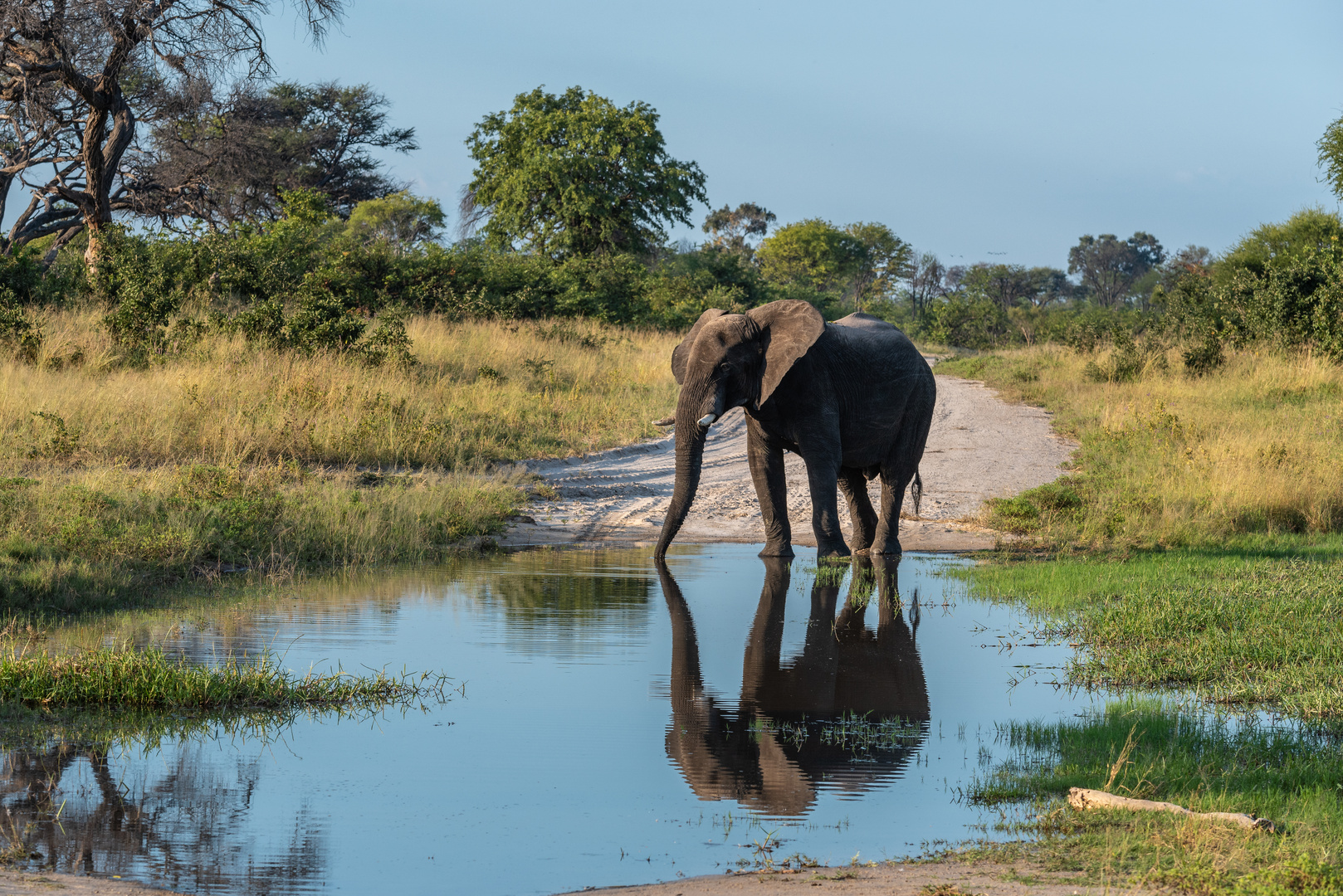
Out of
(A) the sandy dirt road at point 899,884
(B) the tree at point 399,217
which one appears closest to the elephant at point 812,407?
(A) the sandy dirt road at point 899,884

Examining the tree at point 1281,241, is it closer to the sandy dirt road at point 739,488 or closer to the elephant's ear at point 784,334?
the sandy dirt road at point 739,488

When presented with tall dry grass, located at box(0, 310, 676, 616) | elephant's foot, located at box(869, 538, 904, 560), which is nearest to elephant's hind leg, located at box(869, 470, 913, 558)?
elephant's foot, located at box(869, 538, 904, 560)

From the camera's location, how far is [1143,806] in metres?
4.65

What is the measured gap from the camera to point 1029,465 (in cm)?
1738

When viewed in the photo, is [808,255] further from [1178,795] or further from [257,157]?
[1178,795]

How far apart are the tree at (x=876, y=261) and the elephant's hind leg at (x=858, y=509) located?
65.7m

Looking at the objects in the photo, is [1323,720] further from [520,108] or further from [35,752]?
[520,108]

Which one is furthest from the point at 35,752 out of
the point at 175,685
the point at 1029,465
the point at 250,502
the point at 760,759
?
the point at 1029,465

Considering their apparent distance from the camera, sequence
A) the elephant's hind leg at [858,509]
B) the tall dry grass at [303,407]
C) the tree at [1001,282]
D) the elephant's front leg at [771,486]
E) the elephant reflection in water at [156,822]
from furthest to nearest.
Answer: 1. the tree at [1001,282]
2. the tall dry grass at [303,407]
3. the elephant's hind leg at [858,509]
4. the elephant's front leg at [771,486]
5. the elephant reflection in water at [156,822]

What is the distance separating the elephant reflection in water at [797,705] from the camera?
5.24 metres

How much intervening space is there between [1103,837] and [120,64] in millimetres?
21826

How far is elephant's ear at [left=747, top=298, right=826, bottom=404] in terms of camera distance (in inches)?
403

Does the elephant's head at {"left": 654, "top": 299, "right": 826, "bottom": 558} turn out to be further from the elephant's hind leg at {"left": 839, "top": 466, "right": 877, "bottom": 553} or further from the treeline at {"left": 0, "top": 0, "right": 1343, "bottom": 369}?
the treeline at {"left": 0, "top": 0, "right": 1343, "bottom": 369}

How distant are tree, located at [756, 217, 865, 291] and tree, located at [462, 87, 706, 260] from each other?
1109 inches
